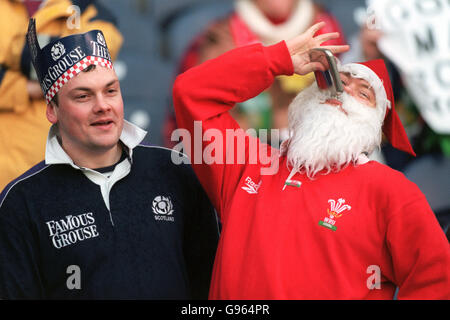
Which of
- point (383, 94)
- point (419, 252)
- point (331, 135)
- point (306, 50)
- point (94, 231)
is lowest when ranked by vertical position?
point (419, 252)

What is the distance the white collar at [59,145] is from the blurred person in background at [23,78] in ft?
1.64

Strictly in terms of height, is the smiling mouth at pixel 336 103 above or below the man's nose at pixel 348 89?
below

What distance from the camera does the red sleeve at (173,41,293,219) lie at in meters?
1.82

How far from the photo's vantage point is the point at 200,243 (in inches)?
77.2

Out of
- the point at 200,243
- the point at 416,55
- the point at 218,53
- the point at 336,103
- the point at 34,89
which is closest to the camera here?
the point at 336,103

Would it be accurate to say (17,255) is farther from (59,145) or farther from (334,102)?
(334,102)

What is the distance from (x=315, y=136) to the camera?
1.77m

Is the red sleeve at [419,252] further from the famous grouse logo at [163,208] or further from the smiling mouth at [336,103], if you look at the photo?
the famous grouse logo at [163,208]

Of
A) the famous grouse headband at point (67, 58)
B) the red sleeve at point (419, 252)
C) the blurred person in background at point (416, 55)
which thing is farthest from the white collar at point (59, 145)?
the blurred person in background at point (416, 55)

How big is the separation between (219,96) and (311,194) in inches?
15.9

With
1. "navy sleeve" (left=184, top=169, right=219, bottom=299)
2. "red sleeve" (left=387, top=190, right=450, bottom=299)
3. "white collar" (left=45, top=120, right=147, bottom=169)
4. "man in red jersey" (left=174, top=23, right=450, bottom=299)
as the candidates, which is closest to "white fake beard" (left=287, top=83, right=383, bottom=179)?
"man in red jersey" (left=174, top=23, right=450, bottom=299)

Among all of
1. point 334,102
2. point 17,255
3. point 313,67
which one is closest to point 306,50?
point 313,67

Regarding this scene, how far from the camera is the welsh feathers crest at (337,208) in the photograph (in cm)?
165
